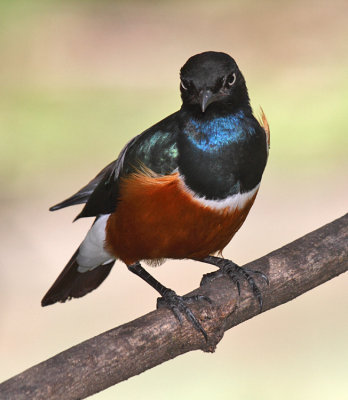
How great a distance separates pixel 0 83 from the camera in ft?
31.9

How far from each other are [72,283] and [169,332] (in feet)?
5.01

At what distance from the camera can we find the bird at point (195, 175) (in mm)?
4711

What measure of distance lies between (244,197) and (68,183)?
4.13 m

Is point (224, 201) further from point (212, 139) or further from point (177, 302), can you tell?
point (177, 302)

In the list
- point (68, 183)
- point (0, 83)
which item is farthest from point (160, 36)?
point (68, 183)

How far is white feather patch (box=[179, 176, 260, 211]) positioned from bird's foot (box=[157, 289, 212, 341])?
1.56ft

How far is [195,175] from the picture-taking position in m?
4.78

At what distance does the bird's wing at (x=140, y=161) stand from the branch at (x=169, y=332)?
71 centimetres

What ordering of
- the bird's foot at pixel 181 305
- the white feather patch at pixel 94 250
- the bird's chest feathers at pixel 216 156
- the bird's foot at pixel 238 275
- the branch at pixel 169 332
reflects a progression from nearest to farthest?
the branch at pixel 169 332
the bird's foot at pixel 181 305
the bird's chest feathers at pixel 216 156
the bird's foot at pixel 238 275
the white feather patch at pixel 94 250

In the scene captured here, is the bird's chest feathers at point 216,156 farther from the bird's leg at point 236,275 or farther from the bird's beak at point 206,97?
the bird's leg at point 236,275

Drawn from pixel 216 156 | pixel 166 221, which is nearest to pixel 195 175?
pixel 216 156

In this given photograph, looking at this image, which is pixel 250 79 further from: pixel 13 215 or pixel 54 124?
pixel 13 215

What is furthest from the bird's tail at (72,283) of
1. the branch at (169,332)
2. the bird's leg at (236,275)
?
the branch at (169,332)

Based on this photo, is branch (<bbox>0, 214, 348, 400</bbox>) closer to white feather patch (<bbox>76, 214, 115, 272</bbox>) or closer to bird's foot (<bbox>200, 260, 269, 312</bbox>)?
bird's foot (<bbox>200, 260, 269, 312</bbox>)
